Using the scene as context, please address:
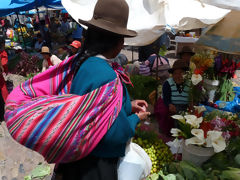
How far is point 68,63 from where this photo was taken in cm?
116

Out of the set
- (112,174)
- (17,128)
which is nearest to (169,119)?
(112,174)

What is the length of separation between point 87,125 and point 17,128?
0.34 metres

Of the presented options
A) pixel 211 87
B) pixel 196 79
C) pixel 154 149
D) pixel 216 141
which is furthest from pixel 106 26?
pixel 211 87

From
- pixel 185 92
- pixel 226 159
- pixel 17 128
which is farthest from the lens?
pixel 185 92

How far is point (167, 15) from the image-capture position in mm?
2822

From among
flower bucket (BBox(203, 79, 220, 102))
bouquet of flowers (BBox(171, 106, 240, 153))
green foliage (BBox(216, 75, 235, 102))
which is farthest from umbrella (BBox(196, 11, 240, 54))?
bouquet of flowers (BBox(171, 106, 240, 153))

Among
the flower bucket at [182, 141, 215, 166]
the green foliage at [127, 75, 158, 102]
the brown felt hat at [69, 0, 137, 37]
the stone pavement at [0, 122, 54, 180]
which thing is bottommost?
the stone pavement at [0, 122, 54, 180]

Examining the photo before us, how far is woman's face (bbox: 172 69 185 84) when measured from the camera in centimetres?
290

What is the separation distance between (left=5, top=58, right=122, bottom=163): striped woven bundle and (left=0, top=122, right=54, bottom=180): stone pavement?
2.05m

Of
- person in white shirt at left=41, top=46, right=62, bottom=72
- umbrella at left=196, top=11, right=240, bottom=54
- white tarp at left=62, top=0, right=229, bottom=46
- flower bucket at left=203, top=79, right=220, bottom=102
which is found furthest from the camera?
person in white shirt at left=41, top=46, right=62, bottom=72

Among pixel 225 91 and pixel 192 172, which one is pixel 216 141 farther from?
pixel 225 91

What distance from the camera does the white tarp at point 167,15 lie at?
275cm

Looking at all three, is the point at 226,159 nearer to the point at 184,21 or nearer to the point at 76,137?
the point at 76,137

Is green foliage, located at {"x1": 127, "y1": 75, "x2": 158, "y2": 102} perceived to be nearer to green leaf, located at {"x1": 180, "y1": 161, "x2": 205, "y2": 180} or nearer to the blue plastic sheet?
green leaf, located at {"x1": 180, "y1": 161, "x2": 205, "y2": 180}
